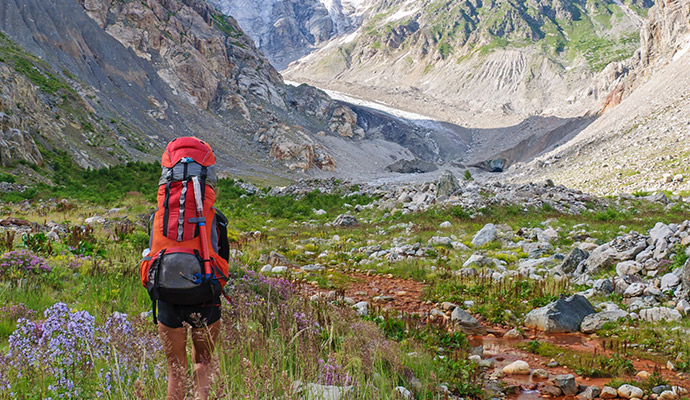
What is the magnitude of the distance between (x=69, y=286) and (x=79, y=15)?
70626mm

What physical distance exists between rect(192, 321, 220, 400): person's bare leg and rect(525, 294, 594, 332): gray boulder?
5.85 meters

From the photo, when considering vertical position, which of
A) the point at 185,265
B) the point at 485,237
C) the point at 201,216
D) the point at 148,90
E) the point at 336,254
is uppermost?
the point at 148,90

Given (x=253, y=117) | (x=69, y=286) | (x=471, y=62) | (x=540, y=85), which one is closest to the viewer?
(x=69, y=286)

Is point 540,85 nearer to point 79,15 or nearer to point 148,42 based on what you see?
point 148,42

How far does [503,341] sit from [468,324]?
61 centimetres

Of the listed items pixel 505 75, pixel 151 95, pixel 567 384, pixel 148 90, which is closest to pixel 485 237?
pixel 567 384

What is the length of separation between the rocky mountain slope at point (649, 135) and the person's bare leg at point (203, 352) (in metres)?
31.6

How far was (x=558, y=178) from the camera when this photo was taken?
138 ft

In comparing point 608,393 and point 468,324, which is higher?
point 608,393

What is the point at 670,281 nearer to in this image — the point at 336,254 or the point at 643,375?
the point at 643,375

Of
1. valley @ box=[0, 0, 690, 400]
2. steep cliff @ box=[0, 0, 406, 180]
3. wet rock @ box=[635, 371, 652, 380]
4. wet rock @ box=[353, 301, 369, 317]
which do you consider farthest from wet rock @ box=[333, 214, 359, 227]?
steep cliff @ box=[0, 0, 406, 180]

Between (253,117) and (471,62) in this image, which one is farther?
(471,62)

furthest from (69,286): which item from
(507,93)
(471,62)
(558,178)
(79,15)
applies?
(471,62)

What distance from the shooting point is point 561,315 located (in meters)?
7.28
